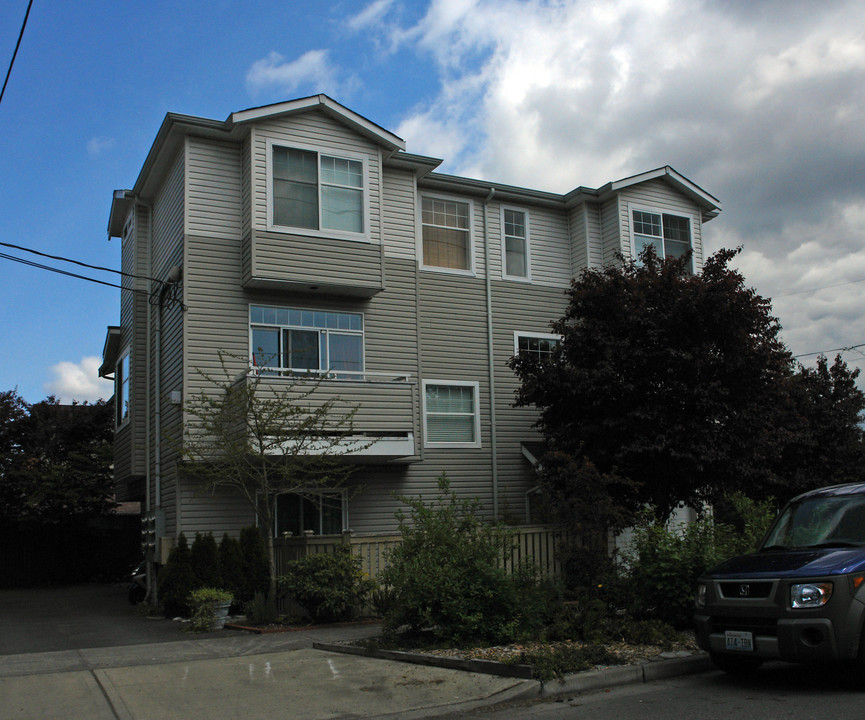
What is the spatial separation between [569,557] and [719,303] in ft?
22.7

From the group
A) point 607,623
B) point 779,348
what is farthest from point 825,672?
point 779,348

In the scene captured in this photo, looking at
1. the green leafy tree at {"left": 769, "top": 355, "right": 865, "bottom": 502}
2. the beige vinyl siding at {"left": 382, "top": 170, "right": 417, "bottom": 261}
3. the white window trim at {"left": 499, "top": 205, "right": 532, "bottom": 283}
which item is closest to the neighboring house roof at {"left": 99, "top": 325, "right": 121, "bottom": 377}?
the beige vinyl siding at {"left": 382, "top": 170, "right": 417, "bottom": 261}

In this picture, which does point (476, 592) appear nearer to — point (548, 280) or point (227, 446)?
point (227, 446)

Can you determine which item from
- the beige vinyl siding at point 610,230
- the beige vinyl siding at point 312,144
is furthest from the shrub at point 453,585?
the beige vinyl siding at point 610,230

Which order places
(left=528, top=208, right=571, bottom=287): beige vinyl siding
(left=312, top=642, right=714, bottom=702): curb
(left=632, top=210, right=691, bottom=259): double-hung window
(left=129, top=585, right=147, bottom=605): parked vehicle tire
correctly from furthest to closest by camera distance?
(left=632, top=210, right=691, bottom=259): double-hung window < (left=528, top=208, right=571, bottom=287): beige vinyl siding < (left=129, top=585, right=147, bottom=605): parked vehicle tire < (left=312, top=642, right=714, bottom=702): curb

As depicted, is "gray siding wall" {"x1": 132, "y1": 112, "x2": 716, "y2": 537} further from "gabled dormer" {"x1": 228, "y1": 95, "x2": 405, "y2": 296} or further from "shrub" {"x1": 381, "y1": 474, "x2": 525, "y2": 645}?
"shrub" {"x1": 381, "y1": 474, "x2": 525, "y2": 645}

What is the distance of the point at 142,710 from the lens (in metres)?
7.39

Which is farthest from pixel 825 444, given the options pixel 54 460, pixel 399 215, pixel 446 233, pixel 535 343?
pixel 54 460

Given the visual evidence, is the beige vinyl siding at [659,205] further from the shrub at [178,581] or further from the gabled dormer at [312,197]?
the shrub at [178,581]

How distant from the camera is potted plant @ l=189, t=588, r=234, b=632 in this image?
12.6 m

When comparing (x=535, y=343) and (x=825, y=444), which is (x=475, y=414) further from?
(x=825, y=444)

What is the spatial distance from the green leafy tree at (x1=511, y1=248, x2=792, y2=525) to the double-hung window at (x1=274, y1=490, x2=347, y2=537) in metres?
4.41

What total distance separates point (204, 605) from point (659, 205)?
14.8 metres

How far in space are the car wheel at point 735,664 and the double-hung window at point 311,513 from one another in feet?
33.0
